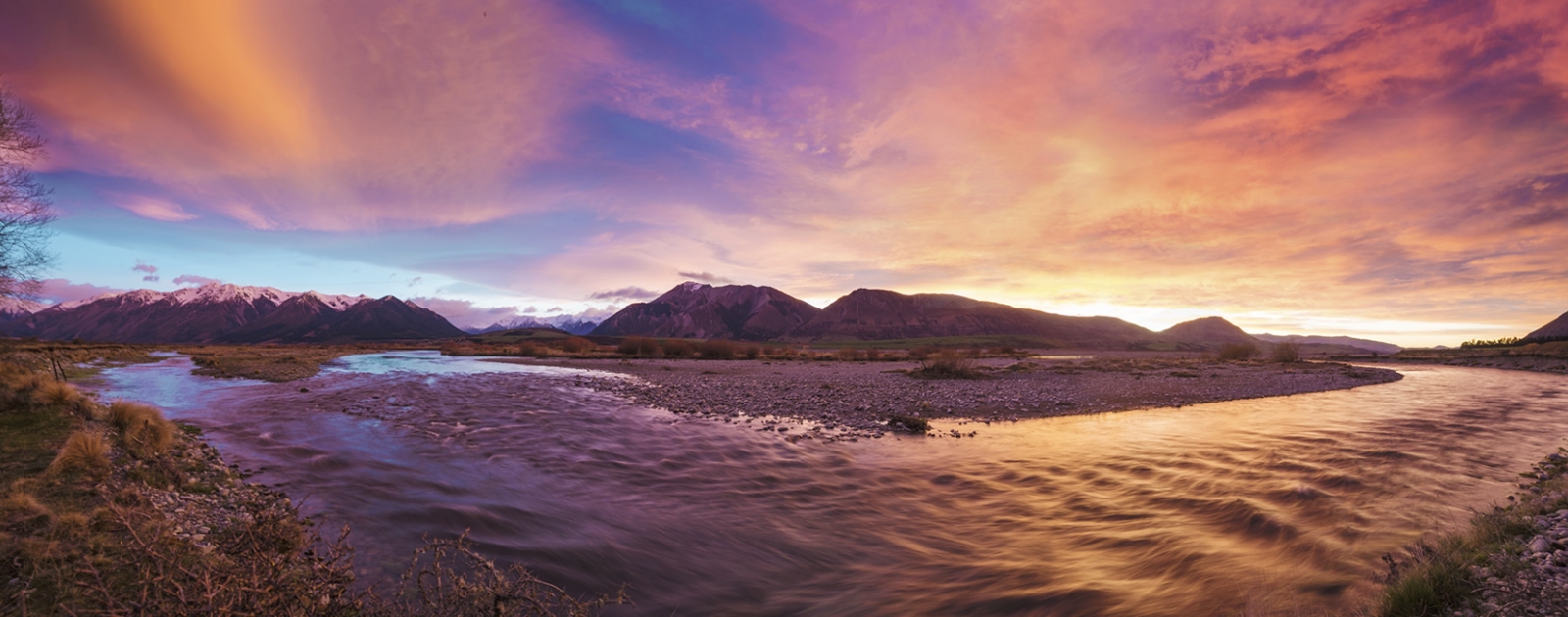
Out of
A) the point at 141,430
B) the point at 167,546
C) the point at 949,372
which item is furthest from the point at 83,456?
the point at 949,372

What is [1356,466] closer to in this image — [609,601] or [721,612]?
[721,612]

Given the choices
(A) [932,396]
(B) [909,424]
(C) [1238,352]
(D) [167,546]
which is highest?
(C) [1238,352]

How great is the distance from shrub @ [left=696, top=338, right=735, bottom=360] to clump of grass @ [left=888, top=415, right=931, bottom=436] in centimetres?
4866

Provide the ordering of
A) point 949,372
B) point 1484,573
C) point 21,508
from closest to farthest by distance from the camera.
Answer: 1. point 1484,573
2. point 21,508
3. point 949,372

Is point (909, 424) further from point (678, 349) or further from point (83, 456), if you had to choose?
point (678, 349)

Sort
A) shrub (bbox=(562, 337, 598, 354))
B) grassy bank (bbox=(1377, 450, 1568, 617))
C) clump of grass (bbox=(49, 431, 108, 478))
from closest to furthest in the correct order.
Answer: grassy bank (bbox=(1377, 450, 1568, 617)) < clump of grass (bbox=(49, 431, 108, 478)) < shrub (bbox=(562, 337, 598, 354))

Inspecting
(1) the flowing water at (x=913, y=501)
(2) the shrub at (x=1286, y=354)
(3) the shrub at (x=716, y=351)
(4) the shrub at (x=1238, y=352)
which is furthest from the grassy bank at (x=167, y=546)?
(4) the shrub at (x=1238, y=352)

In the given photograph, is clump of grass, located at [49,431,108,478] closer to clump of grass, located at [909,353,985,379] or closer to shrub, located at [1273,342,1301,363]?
clump of grass, located at [909,353,985,379]

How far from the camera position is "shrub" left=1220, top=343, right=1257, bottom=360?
58.2 meters

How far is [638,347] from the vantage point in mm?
67750

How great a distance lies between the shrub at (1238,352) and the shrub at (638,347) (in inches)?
2596

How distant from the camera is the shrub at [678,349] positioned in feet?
221

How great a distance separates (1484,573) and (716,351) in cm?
6313

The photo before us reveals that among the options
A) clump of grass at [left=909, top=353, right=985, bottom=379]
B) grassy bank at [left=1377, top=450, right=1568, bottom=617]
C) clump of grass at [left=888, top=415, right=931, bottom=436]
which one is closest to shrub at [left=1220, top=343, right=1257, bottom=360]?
clump of grass at [left=909, top=353, right=985, bottom=379]
